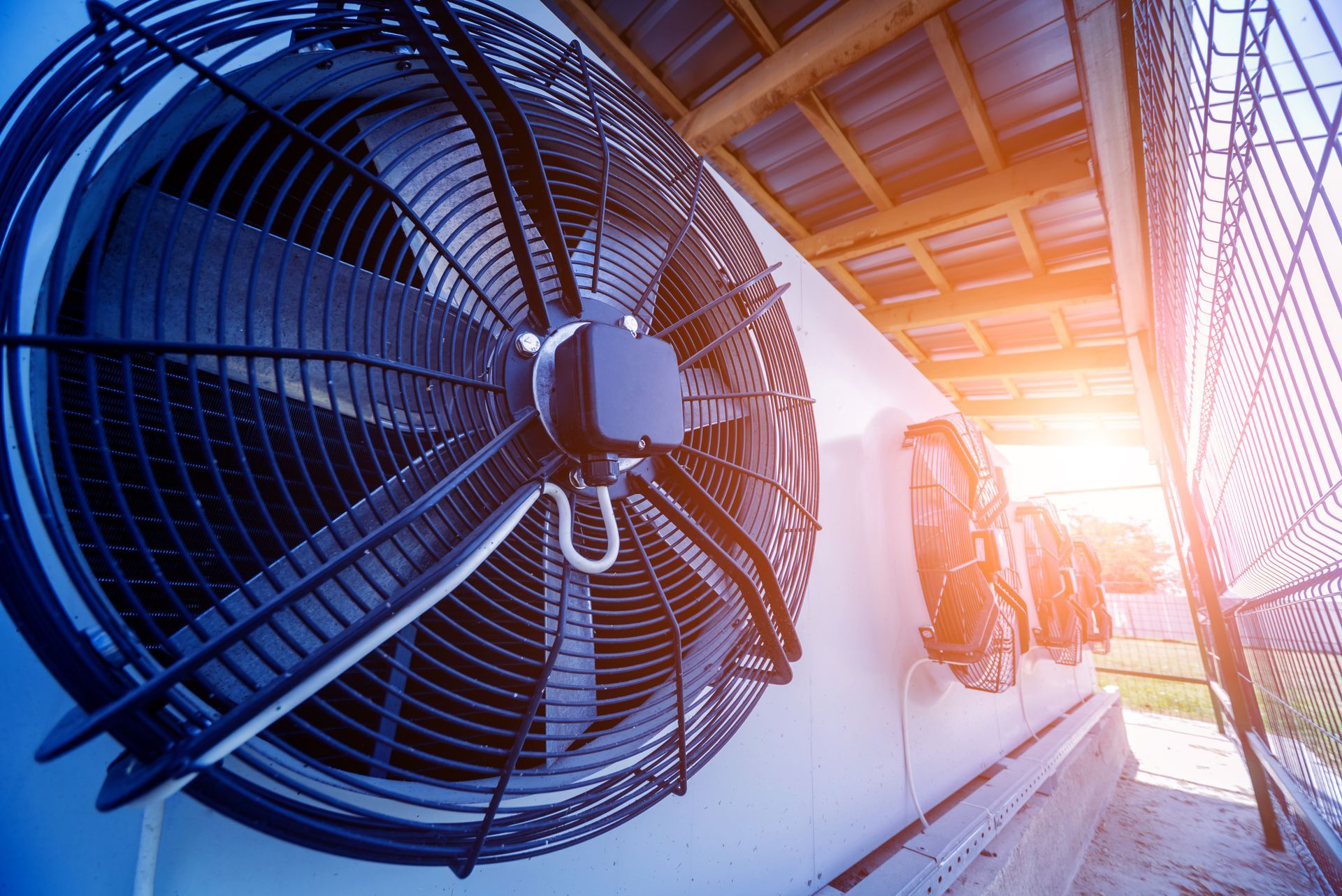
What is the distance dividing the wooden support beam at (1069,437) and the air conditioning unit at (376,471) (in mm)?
7208

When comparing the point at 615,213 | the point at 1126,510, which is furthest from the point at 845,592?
the point at 1126,510

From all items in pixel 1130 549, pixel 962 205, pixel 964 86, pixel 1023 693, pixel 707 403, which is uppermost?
pixel 964 86

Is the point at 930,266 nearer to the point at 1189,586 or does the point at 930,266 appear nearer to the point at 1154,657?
the point at 1189,586

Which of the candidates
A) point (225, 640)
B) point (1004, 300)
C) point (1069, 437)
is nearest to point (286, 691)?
point (225, 640)

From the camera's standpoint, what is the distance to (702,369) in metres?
1.10

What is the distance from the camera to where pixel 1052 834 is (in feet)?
7.41

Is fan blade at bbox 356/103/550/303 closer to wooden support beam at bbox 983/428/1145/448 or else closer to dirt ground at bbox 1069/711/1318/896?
dirt ground at bbox 1069/711/1318/896

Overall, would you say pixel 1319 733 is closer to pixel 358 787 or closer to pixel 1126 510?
pixel 358 787

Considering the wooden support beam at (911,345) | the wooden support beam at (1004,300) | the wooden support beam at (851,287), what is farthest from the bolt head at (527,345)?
the wooden support beam at (911,345)

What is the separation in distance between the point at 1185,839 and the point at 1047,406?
474cm

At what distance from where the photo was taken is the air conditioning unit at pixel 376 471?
422mm

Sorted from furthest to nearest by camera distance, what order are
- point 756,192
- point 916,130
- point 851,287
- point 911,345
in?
point 911,345
point 851,287
point 756,192
point 916,130

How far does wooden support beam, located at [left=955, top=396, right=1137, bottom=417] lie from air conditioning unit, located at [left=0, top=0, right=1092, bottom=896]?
6446 mm

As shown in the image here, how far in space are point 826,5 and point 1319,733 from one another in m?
3.13
